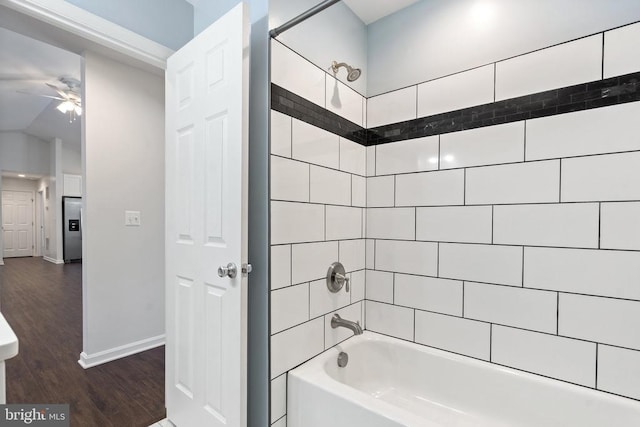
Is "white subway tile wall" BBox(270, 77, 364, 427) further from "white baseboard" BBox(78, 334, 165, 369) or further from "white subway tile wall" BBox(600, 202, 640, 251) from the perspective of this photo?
"white baseboard" BBox(78, 334, 165, 369)

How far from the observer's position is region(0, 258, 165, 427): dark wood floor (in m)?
1.77

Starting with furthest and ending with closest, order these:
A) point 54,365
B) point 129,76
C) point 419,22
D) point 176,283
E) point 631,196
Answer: point 129,76
point 54,365
point 419,22
point 176,283
point 631,196

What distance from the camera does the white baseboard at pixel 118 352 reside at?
90.0 inches

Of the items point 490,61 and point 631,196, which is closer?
point 631,196

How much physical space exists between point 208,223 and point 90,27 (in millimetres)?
1198

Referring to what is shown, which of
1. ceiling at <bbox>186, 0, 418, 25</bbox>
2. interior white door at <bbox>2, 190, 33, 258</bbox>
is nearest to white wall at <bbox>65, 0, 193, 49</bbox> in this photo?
ceiling at <bbox>186, 0, 418, 25</bbox>

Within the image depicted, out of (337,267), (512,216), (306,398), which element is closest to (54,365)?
(306,398)

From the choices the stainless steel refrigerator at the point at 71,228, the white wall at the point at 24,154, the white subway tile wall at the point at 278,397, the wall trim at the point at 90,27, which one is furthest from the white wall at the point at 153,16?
the white wall at the point at 24,154

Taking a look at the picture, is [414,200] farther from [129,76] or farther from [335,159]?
[129,76]

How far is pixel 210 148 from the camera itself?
4.54 ft

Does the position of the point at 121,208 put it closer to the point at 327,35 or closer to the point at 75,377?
the point at 75,377

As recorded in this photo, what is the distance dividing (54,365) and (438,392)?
106 inches

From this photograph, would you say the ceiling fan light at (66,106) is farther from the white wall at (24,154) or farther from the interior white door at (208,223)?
the white wall at (24,154)

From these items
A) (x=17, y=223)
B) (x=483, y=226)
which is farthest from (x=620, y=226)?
(x=17, y=223)
